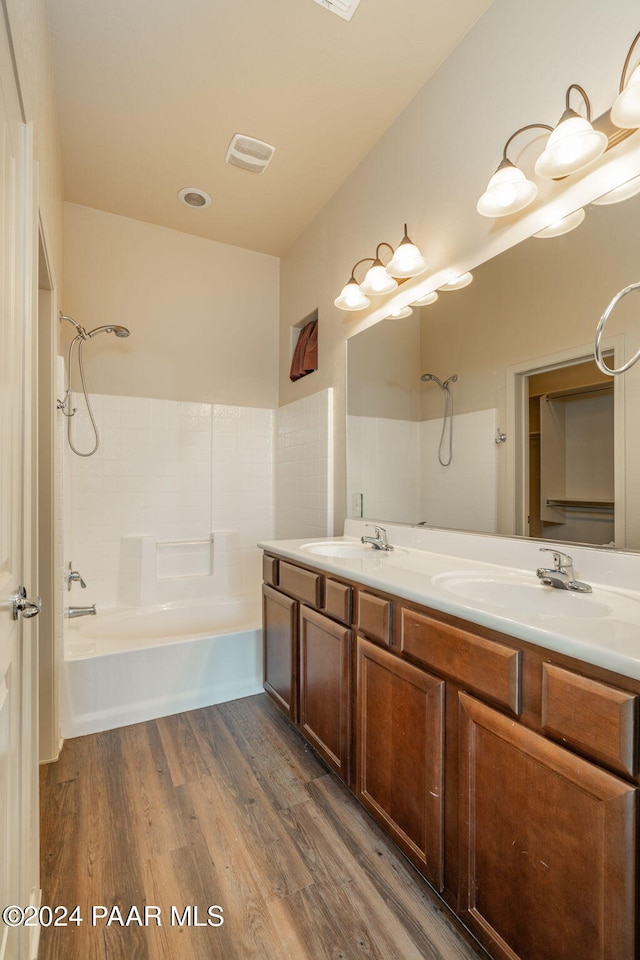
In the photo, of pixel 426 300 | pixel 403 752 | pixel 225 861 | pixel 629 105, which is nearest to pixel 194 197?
pixel 426 300

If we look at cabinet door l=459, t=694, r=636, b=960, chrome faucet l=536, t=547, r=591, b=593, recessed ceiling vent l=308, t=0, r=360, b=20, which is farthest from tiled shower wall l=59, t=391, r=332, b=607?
cabinet door l=459, t=694, r=636, b=960

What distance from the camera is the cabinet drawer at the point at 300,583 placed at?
5.63 ft

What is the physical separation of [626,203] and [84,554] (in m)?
2.98

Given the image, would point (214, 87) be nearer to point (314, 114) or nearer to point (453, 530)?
point (314, 114)

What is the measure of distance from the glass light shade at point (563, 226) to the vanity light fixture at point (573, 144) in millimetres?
118

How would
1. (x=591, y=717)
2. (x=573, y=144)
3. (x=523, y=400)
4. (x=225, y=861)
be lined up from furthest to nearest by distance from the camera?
1. (x=523, y=400)
2. (x=225, y=861)
3. (x=573, y=144)
4. (x=591, y=717)

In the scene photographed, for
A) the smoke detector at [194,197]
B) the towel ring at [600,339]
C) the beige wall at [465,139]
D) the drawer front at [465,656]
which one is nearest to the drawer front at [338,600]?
the drawer front at [465,656]

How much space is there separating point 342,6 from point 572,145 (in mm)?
1075

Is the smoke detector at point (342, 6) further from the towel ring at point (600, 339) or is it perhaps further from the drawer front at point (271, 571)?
the drawer front at point (271, 571)

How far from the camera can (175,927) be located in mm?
1147

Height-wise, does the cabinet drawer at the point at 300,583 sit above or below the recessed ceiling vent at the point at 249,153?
below

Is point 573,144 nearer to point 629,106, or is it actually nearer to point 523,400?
point 629,106

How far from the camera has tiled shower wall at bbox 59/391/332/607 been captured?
268cm

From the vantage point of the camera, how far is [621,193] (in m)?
1.21
